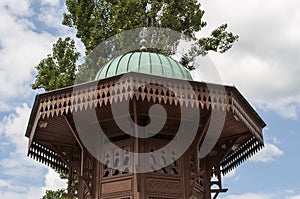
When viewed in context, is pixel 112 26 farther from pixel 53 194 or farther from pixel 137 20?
pixel 53 194

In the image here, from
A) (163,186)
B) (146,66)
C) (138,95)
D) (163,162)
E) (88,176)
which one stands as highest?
(146,66)

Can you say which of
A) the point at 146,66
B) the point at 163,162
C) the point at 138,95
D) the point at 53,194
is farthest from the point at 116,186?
the point at 53,194

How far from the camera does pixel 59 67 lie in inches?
531

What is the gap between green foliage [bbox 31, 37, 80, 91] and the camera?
42.7 feet

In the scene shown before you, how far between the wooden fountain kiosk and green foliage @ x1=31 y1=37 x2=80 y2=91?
4660 mm

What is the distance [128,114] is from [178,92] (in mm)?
1257

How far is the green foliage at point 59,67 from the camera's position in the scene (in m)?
13.0

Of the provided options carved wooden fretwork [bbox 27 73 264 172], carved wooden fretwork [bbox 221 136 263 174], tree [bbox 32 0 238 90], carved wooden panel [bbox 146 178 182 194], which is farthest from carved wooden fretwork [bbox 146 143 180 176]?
tree [bbox 32 0 238 90]

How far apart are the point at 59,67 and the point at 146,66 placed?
6627 mm

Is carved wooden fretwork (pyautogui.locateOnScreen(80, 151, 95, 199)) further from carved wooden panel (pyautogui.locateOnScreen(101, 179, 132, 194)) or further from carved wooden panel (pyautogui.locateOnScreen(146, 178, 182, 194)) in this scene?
carved wooden panel (pyautogui.locateOnScreen(146, 178, 182, 194))

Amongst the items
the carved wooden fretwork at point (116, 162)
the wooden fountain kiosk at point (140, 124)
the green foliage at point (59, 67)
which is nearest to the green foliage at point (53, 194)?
the green foliage at point (59, 67)

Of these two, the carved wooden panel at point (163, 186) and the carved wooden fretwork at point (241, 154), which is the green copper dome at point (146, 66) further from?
the carved wooden fretwork at point (241, 154)

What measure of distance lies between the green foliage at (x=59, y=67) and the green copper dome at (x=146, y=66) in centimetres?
526

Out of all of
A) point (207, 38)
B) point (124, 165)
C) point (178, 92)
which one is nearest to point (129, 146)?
point (124, 165)
